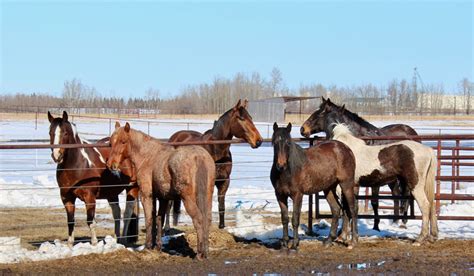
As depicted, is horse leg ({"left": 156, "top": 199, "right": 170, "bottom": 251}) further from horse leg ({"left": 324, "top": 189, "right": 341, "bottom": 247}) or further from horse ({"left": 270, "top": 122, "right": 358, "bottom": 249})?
horse leg ({"left": 324, "top": 189, "right": 341, "bottom": 247})

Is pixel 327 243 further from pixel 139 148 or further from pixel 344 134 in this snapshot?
pixel 139 148

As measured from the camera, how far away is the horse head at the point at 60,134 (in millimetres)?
9202

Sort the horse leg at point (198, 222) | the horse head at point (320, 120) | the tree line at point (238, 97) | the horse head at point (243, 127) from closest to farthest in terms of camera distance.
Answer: the horse leg at point (198, 222), the horse head at point (243, 127), the horse head at point (320, 120), the tree line at point (238, 97)

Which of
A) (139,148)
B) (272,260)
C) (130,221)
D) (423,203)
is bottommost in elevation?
(272,260)

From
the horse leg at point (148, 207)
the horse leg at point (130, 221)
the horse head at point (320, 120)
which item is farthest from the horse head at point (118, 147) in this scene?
the horse head at point (320, 120)

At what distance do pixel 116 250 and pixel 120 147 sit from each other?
1288mm

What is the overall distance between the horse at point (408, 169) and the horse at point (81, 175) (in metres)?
3.24

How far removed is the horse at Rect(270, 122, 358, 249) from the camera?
8.95m

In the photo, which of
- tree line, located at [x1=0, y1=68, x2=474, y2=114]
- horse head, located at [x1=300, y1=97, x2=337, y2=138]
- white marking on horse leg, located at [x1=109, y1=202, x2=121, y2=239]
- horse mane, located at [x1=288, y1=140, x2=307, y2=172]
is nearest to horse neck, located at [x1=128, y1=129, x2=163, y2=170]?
white marking on horse leg, located at [x1=109, y1=202, x2=121, y2=239]

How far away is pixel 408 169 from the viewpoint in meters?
9.75

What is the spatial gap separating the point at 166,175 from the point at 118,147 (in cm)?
80

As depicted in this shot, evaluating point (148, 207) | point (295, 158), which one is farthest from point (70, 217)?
point (295, 158)

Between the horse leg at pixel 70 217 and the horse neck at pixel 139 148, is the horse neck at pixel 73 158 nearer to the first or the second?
the horse leg at pixel 70 217

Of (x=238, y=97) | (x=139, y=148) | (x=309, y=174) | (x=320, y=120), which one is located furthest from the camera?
(x=238, y=97)
